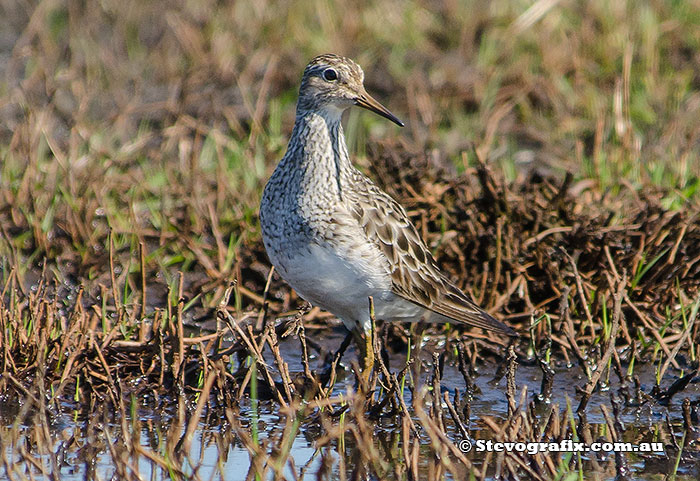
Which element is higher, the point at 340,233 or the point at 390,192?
the point at 390,192

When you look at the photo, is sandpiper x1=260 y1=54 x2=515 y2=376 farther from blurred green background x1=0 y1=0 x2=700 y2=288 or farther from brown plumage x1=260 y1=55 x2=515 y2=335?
blurred green background x1=0 y1=0 x2=700 y2=288

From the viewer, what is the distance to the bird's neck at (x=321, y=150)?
5418mm

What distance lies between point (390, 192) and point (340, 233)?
1.61 metres

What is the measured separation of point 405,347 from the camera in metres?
6.27

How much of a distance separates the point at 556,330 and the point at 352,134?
300 cm

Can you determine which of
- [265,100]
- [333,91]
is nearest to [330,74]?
[333,91]

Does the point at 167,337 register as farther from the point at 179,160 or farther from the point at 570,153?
the point at 570,153

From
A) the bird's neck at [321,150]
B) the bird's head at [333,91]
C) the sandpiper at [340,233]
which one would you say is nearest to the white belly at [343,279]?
the sandpiper at [340,233]

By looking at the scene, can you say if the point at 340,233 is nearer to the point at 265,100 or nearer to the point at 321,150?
the point at 321,150

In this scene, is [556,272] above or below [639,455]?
above

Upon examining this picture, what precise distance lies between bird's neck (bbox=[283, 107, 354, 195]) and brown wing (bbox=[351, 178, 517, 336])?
15 cm

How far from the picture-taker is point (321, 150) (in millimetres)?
5477

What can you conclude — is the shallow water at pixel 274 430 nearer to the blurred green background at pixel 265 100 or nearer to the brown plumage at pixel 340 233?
the brown plumage at pixel 340 233

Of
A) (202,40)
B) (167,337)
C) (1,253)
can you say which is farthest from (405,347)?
(202,40)
